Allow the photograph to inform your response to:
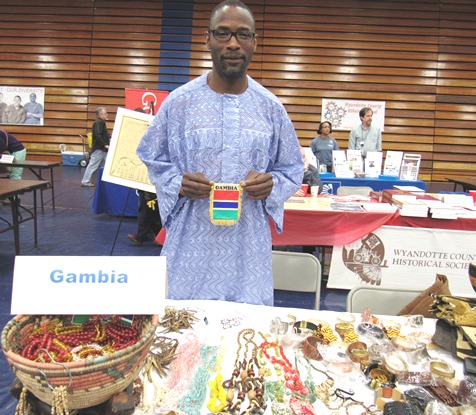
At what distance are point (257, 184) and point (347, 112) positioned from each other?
902 centimetres

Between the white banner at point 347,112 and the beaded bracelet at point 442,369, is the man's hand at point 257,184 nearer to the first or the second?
the beaded bracelet at point 442,369

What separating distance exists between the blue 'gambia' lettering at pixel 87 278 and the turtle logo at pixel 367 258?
2.81 metres

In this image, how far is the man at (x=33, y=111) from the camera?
34.3ft

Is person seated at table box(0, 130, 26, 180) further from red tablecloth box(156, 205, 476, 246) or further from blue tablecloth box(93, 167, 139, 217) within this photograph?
red tablecloth box(156, 205, 476, 246)

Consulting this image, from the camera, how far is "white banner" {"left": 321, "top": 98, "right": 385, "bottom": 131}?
959cm

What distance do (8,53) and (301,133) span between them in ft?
26.4

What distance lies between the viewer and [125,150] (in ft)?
6.82

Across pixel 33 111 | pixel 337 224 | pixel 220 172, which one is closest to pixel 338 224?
pixel 337 224

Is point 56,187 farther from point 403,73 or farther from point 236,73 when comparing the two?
point 403,73

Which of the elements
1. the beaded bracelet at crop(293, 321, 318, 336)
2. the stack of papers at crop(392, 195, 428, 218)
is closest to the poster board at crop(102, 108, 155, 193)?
the beaded bracelet at crop(293, 321, 318, 336)

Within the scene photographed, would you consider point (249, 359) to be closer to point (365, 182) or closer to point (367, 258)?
point (367, 258)

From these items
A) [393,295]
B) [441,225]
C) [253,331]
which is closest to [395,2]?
[441,225]

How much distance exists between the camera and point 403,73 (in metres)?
9.55

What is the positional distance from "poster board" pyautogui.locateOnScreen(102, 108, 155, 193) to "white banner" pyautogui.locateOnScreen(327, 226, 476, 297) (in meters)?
1.93
